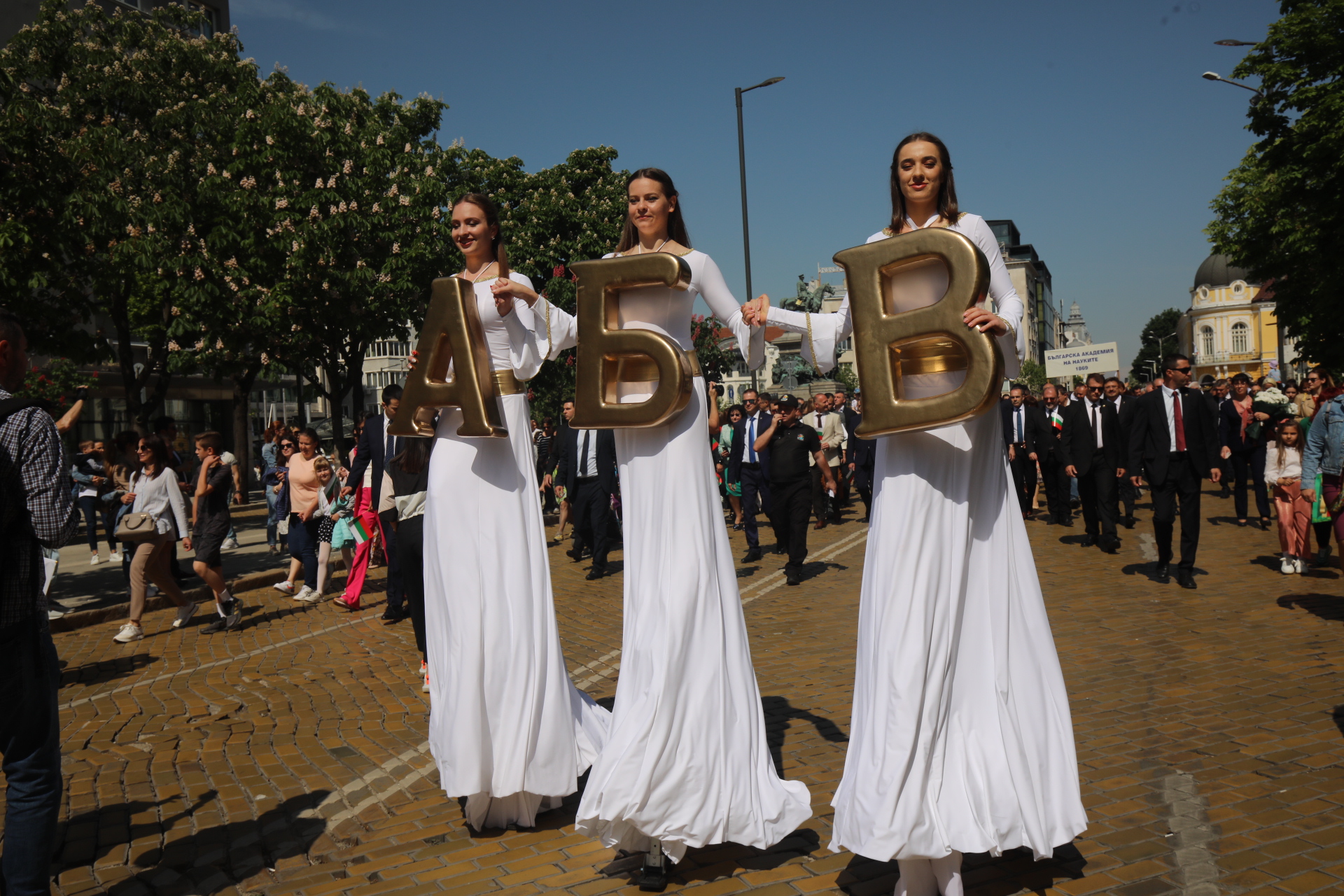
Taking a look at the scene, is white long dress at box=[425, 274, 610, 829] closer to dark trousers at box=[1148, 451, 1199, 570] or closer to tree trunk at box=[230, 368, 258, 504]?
dark trousers at box=[1148, 451, 1199, 570]

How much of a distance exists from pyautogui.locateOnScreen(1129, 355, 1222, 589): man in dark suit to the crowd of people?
0.04ft

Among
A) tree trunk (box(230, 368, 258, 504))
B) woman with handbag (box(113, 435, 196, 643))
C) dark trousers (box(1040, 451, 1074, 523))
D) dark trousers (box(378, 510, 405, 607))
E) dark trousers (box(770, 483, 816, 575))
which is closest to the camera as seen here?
woman with handbag (box(113, 435, 196, 643))

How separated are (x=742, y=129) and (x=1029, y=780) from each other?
2003 centimetres

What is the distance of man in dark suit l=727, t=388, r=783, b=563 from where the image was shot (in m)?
14.5

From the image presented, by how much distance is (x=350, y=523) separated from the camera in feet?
38.7

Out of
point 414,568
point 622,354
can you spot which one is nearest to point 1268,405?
point 414,568

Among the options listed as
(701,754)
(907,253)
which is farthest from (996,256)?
(701,754)

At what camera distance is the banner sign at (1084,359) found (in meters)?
33.8

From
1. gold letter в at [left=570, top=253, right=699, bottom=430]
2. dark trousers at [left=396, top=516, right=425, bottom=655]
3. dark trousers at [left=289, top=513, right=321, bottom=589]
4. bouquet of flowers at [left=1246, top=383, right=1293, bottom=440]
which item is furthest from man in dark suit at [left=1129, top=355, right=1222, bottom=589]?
dark trousers at [left=289, top=513, right=321, bottom=589]

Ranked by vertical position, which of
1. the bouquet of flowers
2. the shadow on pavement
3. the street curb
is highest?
the bouquet of flowers

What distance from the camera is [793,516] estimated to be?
1248cm

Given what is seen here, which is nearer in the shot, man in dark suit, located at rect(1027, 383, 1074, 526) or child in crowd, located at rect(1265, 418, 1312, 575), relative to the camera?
child in crowd, located at rect(1265, 418, 1312, 575)

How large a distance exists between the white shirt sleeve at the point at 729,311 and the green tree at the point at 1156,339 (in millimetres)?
151272

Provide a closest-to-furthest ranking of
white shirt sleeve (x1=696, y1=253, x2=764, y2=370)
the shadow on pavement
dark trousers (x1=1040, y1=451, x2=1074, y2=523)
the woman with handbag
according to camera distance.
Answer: white shirt sleeve (x1=696, y1=253, x2=764, y2=370) → the shadow on pavement → the woman with handbag → dark trousers (x1=1040, y1=451, x2=1074, y2=523)
